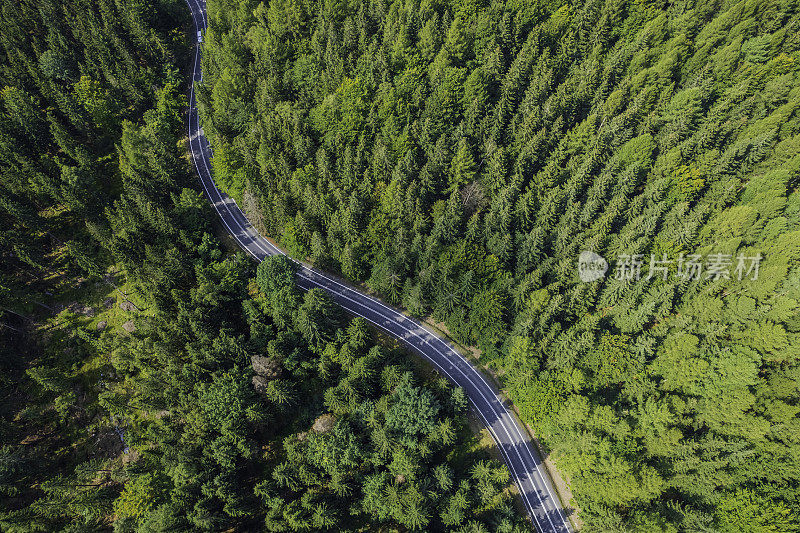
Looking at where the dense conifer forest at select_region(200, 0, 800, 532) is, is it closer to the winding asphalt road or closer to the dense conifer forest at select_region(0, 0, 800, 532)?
the dense conifer forest at select_region(0, 0, 800, 532)

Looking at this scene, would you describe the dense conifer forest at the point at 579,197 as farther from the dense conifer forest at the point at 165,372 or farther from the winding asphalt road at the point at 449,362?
the dense conifer forest at the point at 165,372

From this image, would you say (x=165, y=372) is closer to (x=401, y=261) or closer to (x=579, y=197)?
(x=401, y=261)

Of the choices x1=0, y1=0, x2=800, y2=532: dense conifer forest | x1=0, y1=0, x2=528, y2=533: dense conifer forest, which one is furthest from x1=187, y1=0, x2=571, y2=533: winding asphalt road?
x1=0, y1=0, x2=800, y2=532: dense conifer forest

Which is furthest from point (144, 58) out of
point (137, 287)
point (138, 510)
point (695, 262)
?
point (695, 262)

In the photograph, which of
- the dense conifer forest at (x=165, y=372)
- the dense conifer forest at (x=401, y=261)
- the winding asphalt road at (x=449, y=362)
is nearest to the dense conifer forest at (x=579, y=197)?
the dense conifer forest at (x=401, y=261)

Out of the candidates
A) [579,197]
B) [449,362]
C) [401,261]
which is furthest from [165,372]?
[579,197]

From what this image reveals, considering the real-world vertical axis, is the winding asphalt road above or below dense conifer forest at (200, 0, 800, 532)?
below

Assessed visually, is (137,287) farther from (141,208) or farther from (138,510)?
(138,510)
